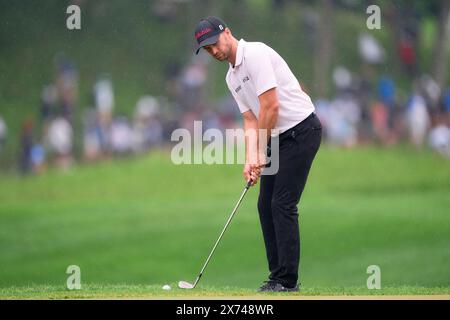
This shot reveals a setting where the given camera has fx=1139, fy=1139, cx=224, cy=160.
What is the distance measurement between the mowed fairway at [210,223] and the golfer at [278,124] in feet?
27.2

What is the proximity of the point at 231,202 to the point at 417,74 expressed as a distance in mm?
9490

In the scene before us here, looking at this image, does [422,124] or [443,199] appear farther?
[422,124]

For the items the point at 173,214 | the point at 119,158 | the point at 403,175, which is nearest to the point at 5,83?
the point at 119,158

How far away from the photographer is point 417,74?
33.1 metres

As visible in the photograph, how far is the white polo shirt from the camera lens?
30.1 ft

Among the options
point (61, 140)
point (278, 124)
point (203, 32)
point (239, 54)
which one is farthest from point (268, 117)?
point (61, 140)

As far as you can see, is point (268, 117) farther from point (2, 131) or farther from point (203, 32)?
point (2, 131)

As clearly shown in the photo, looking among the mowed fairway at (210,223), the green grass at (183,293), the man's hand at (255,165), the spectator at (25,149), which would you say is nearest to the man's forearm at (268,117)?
the man's hand at (255,165)

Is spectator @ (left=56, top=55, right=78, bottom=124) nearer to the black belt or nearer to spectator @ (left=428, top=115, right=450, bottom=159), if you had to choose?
spectator @ (left=428, top=115, right=450, bottom=159)

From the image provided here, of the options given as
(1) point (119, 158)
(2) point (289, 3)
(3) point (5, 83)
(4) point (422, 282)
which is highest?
(2) point (289, 3)

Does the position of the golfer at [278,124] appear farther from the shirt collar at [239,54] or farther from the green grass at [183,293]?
the green grass at [183,293]

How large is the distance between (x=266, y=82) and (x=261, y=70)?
0.10 m

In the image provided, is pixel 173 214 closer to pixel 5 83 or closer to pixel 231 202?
pixel 231 202

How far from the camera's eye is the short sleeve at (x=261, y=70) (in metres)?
9.16
